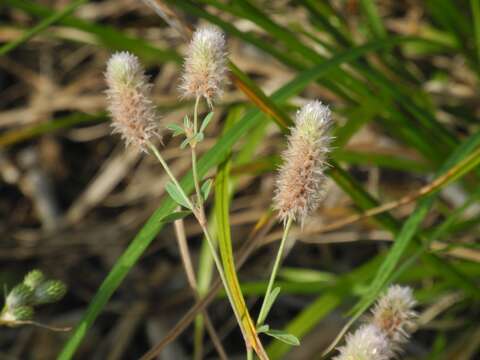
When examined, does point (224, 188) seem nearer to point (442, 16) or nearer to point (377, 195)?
point (442, 16)

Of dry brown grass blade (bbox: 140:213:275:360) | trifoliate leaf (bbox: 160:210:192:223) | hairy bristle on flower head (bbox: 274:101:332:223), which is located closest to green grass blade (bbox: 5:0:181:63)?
dry brown grass blade (bbox: 140:213:275:360)

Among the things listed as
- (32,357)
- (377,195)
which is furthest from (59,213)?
(377,195)

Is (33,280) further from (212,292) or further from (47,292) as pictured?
(212,292)

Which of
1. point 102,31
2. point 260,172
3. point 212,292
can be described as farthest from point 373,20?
point 212,292

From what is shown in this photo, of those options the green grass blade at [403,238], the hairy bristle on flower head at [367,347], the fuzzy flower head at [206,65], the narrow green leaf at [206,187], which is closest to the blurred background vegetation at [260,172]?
the green grass blade at [403,238]

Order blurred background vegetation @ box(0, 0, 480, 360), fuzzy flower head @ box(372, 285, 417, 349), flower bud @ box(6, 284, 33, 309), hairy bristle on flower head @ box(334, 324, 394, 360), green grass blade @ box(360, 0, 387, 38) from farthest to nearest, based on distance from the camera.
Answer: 1. green grass blade @ box(360, 0, 387, 38)
2. blurred background vegetation @ box(0, 0, 480, 360)
3. flower bud @ box(6, 284, 33, 309)
4. fuzzy flower head @ box(372, 285, 417, 349)
5. hairy bristle on flower head @ box(334, 324, 394, 360)

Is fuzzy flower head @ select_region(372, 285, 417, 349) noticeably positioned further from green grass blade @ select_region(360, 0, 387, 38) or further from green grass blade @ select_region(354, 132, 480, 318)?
green grass blade @ select_region(360, 0, 387, 38)
